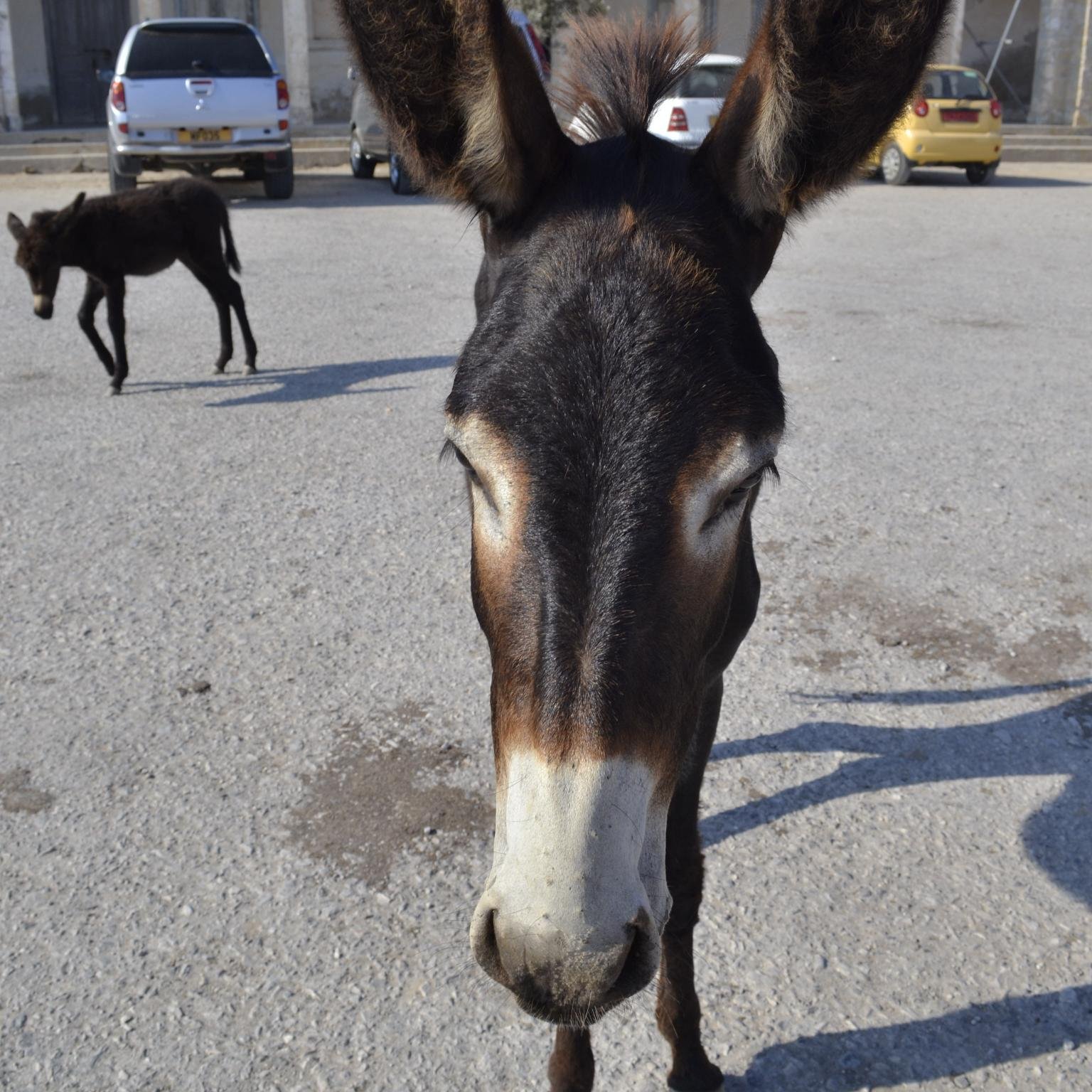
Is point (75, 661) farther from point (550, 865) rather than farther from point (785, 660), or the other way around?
point (550, 865)

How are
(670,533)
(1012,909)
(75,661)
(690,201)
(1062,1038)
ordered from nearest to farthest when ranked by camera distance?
(670,533) < (690,201) < (1062,1038) < (1012,909) < (75,661)

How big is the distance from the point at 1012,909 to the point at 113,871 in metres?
2.53

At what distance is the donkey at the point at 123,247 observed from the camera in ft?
24.1

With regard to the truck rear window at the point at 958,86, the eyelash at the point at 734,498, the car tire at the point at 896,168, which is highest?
the truck rear window at the point at 958,86

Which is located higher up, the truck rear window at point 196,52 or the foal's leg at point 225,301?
the truck rear window at point 196,52

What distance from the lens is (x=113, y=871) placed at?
Answer: 309cm

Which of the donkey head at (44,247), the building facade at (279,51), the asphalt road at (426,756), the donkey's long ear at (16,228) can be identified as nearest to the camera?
the asphalt road at (426,756)

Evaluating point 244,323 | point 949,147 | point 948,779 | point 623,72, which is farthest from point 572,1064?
point 949,147

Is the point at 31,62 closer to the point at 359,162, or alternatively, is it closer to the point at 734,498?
the point at 359,162

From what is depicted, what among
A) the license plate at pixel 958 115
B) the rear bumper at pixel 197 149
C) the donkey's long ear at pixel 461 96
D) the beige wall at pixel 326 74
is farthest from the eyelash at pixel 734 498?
the beige wall at pixel 326 74

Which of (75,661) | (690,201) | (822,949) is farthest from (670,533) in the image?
(75,661)

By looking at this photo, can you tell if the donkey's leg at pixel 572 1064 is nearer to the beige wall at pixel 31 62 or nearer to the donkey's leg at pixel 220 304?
the donkey's leg at pixel 220 304

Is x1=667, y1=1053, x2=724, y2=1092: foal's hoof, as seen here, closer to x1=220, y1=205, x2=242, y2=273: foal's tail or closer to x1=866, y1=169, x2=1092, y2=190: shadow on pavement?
x1=220, y1=205, x2=242, y2=273: foal's tail

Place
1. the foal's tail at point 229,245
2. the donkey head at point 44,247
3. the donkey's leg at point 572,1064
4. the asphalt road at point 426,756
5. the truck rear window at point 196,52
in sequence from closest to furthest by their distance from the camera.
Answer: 1. the donkey's leg at point 572,1064
2. the asphalt road at point 426,756
3. the donkey head at point 44,247
4. the foal's tail at point 229,245
5. the truck rear window at point 196,52
